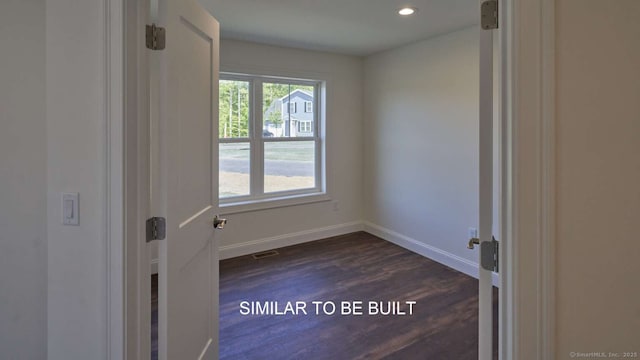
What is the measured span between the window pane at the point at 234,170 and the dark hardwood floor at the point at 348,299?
78cm

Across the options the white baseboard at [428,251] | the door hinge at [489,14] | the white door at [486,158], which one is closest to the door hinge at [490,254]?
the white door at [486,158]

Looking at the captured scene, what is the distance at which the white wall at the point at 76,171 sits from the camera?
3.77ft

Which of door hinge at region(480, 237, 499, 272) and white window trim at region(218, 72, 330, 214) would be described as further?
white window trim at region(218, 72, 330, 214)

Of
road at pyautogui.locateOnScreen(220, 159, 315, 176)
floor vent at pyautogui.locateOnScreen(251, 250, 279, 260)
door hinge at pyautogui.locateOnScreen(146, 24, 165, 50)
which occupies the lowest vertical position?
floor vent at pyautogui.locateOnScreen(251, 250, 279, 260)

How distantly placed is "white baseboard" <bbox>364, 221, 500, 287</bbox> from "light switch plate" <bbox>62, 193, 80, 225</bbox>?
2.96 metres

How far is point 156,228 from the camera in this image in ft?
4.27

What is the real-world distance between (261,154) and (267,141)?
177mm

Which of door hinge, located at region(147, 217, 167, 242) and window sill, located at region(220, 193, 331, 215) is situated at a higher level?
door hinge, located at region(147, 217, 167, 242)

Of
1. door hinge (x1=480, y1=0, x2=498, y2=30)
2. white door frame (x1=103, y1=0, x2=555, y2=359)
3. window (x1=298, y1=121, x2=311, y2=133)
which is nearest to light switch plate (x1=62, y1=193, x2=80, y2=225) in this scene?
white door frame (x1=103, y1=0, x2=555, y2=359)

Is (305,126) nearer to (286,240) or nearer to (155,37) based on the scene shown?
(286,240)

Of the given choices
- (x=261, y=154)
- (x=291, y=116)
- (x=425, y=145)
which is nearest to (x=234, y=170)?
Result: (x=261, y=154)

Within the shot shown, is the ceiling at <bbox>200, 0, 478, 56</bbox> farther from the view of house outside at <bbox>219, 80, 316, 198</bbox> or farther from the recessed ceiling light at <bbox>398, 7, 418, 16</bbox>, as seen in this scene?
the view of house outside at <bbox>219, 80, 316, 198</bbox>
